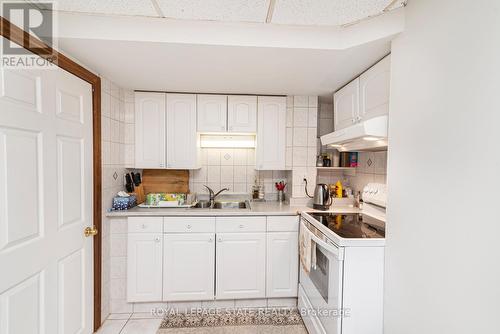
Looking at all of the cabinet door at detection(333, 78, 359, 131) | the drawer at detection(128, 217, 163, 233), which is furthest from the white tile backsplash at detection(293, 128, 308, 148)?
the drawer at detection(128, 217, 163, 233)

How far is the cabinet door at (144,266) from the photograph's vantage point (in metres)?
2.10

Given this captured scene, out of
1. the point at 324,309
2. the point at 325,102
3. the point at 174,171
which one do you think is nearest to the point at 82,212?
the point at 174,171

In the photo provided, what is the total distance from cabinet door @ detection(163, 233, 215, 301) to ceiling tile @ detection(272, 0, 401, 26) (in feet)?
5.78

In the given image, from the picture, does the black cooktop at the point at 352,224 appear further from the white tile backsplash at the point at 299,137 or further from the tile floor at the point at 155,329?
the tile floor at the point at 155,329

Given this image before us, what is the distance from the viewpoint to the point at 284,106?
2514 mm

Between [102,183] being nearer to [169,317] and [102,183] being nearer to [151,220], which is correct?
[151,220]

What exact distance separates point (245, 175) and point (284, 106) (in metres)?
0.91

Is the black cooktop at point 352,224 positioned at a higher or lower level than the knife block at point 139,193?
lower

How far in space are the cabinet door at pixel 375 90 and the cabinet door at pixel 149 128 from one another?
6.07 ft

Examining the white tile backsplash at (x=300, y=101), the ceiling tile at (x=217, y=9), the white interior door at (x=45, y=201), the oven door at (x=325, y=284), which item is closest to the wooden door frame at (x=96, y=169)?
the white interior door at (x=45, y=201)

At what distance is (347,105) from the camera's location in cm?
205

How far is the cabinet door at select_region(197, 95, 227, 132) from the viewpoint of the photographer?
2.44 metres

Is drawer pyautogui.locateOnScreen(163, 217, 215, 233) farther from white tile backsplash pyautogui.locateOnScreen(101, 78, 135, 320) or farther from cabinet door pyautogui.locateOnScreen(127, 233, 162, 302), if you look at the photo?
white tile backsplash pyautogui.locateOnScreen(101, 78, 135, 320)
